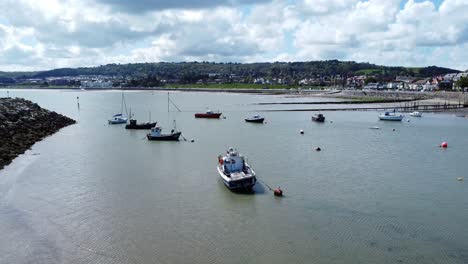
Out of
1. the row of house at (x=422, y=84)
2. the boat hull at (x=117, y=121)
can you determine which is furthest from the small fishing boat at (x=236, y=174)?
the row of house at (x=422, y=84)

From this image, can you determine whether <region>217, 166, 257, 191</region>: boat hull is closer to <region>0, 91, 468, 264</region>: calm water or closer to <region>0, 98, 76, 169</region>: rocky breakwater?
<region>0, 91, 468, 264</region>: calm water

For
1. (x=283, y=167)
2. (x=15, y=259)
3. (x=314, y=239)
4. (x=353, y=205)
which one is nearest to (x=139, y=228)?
(x=15, y=259)

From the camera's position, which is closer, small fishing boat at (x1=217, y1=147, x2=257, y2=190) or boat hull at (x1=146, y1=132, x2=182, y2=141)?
small fishing boat at (x1=217, y1=147, x2=257, y2=190)

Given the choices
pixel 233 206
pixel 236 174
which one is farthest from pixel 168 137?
pixel 233 206

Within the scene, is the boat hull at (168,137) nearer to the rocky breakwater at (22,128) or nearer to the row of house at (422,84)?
the rocky breakwater at (22,128)

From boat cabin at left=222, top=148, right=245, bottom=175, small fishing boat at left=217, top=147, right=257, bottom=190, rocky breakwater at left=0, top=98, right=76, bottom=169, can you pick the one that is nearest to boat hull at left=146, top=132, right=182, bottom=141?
rocky breakwater at left=0, top=98, right=76, bottom=169

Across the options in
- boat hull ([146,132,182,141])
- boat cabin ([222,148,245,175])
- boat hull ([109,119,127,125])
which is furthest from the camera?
boat hull ([109,119,127,125])

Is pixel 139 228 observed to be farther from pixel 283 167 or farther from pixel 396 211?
pixel 283 167
